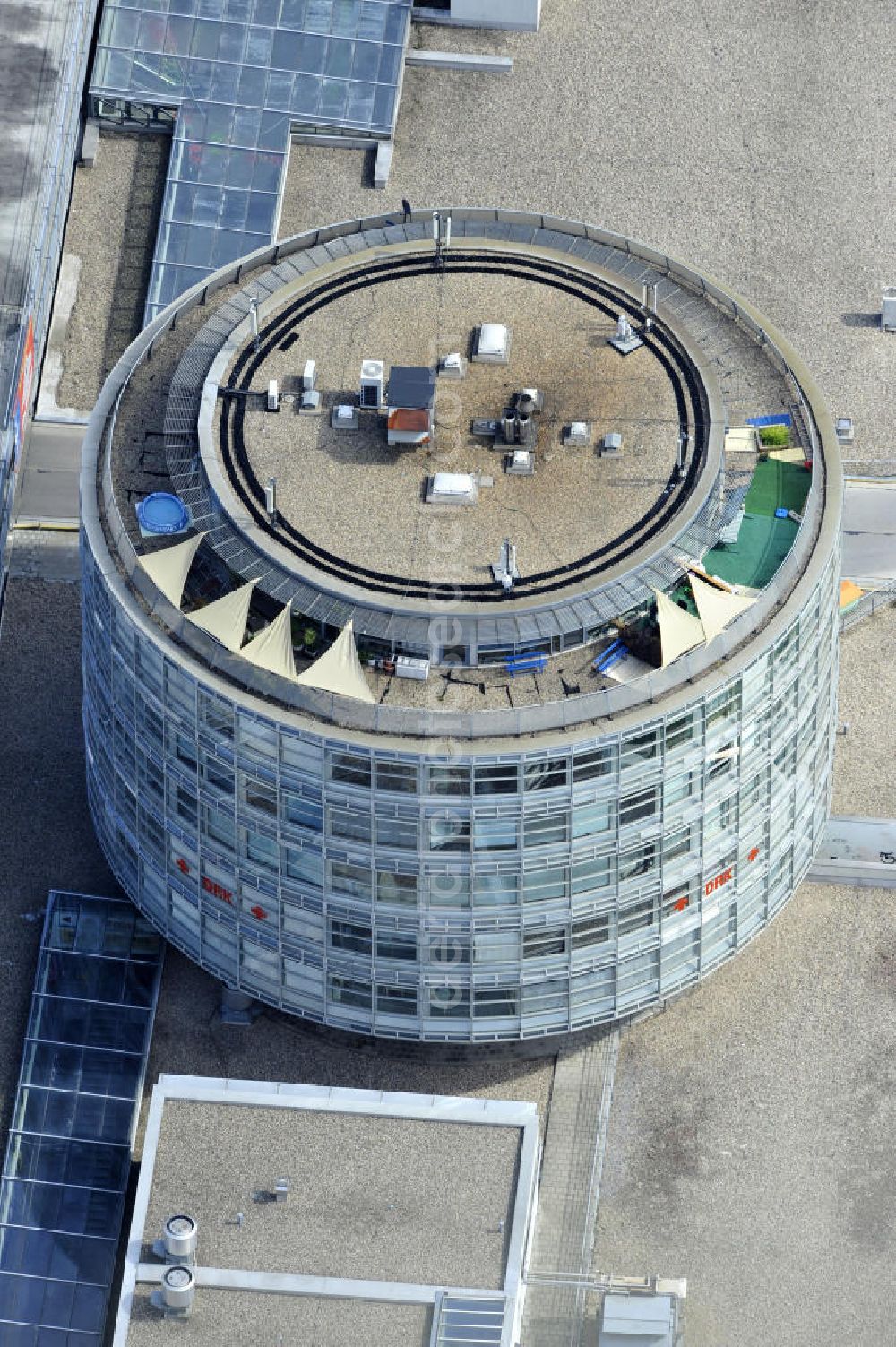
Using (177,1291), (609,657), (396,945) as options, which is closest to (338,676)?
(609,657)

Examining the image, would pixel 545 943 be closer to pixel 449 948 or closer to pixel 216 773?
pixel 449 948

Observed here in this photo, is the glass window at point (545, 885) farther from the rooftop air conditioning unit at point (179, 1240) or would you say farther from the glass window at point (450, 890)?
the rooftop air conditioning unit at point (179, 1240)

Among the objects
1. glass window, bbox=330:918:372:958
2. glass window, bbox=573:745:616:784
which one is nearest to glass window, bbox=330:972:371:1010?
glass window, bbox=330:918:372:958

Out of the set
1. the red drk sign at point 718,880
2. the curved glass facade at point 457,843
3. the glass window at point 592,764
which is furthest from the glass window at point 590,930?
the glass window at point 592,764

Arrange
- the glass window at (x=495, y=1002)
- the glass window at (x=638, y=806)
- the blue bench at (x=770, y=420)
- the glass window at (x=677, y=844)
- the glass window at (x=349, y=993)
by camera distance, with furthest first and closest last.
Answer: the blue bench at (x=770, y=420), the glass window at (x=349, y=993), the glass window at (x=495, y=1002), the glass window at (x=677, y=844), the glass window at (x=638, y=806)

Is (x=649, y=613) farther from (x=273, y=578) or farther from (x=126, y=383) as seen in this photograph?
(x=126, y=383)
